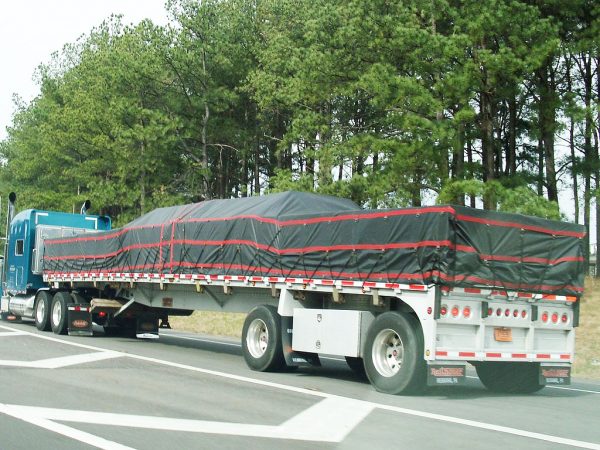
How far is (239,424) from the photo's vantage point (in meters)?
8.42

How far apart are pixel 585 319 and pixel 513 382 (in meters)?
10.7

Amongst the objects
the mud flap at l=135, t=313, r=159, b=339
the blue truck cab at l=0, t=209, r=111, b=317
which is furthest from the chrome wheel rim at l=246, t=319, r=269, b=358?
the blue truck cab at l=0, t=209, r=111, b=317

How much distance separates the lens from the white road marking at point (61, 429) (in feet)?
23.5

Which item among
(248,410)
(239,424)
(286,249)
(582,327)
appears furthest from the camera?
(582,327)

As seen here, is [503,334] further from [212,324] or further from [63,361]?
[212,324]

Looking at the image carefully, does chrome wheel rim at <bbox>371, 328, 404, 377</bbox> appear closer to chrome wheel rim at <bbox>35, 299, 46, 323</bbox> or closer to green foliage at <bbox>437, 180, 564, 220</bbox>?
green foliage at <bbox>437, 180, 564, 220</bbox>

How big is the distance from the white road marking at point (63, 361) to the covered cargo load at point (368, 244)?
7.01 ft

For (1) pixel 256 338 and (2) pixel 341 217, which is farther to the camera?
(1) pixel 256 338

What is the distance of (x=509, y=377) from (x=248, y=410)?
202 inches

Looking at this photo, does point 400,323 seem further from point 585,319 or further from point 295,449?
point 585,319

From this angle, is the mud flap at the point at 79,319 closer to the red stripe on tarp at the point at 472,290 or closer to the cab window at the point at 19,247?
the cab window at the point at 19,247

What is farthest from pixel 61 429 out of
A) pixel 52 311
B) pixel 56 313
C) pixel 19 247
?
pixel 19 247

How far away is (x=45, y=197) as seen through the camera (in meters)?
54.5

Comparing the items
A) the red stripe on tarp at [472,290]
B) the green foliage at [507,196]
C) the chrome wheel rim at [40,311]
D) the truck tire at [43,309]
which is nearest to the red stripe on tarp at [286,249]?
the red stripe on tarp at [472,290]
